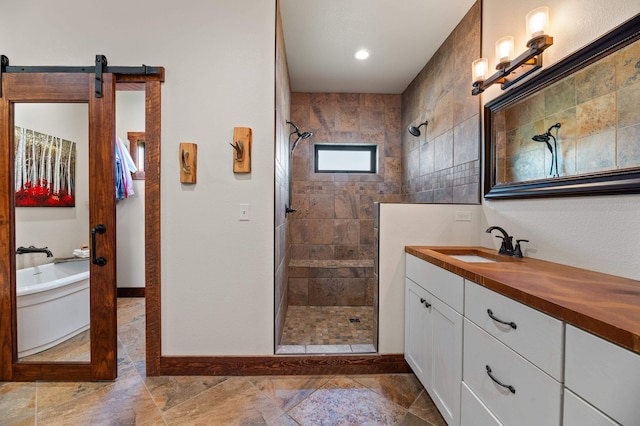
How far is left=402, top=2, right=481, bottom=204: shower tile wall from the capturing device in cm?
209

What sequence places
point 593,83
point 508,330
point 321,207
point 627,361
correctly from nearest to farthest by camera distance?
1. point 627,361
2. point 508,330
3. point 593,83
4. point 321,207

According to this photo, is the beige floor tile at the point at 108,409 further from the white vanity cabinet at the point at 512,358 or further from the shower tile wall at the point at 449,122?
the shower tile wall at the point at 449,122

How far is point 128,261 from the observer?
11.2 ft

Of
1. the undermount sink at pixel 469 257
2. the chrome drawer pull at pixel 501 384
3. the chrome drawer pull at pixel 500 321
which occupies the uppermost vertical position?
the undermount sink at pixel 469 257

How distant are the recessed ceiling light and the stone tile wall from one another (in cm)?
158

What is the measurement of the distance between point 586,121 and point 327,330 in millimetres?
2379

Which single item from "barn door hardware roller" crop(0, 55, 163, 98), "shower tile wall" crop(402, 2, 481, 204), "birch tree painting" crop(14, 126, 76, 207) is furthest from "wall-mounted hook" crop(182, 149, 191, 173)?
"shower tile wall" crop(402, 2, 481, 204)

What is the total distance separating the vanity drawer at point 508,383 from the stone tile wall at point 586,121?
90cm

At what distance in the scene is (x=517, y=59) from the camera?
5.03 feet

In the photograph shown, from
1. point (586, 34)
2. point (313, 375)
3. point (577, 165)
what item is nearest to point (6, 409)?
point (313, 375)

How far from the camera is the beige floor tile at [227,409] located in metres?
1.51

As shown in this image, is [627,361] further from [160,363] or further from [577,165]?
[160,363]

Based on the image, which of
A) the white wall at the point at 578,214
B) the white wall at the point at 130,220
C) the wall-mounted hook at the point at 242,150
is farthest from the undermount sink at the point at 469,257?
the white wall at the point at 130,220

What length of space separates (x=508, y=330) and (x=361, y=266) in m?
2.40
